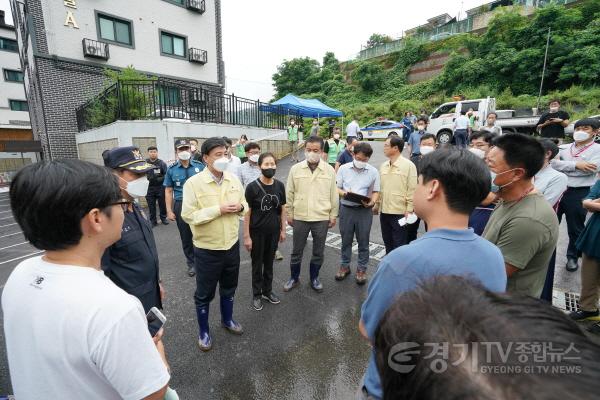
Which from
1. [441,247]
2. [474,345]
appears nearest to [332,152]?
[441,247]

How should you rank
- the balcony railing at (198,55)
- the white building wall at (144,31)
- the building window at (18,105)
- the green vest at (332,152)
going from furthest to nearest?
the building window at (18,105) → the balcony railing at (198,55) → the white building wall at (144,31) → the green vest at (332,152)

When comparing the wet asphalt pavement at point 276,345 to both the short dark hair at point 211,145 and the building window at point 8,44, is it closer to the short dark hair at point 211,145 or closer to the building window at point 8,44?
the short dark hair at point 211,145

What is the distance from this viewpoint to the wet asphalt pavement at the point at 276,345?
2.47 metres

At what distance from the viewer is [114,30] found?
12.9 metres

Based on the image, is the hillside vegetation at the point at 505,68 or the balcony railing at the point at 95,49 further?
the hillside vegetation at the point at 505,68

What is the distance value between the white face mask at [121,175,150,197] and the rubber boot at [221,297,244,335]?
1.38m

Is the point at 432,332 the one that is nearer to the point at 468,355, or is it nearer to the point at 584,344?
the point at 468,355

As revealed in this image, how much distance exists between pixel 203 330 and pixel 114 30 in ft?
49.3

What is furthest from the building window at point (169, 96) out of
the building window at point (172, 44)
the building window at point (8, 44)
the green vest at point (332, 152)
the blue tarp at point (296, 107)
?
the building window at point (8, 44)

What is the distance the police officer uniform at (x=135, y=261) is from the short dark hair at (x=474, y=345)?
1937 mm

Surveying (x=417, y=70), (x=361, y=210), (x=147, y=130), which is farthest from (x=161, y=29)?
(x=417, y=70)

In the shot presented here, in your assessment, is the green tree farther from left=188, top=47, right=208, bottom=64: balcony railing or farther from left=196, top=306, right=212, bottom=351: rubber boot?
left=196, top=306, right=212, bottom=351: rubber boot

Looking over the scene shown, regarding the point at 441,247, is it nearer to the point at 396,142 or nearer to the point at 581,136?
the point at 396,142

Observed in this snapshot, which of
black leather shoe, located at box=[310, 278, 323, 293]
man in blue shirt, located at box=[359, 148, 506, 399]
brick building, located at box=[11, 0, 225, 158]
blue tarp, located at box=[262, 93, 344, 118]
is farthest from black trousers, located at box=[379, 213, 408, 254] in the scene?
blue tarp, located at box=[262, 93, 344, 118]
